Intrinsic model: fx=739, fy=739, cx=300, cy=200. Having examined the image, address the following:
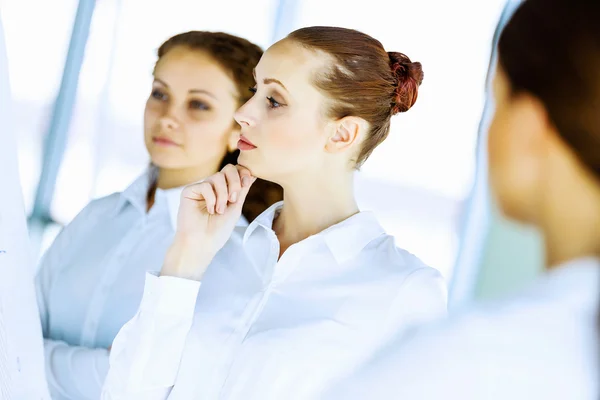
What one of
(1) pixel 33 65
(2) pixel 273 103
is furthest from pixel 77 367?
(1) pixel 33 65

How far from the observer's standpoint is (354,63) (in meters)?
1.39

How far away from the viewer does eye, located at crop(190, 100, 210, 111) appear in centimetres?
192

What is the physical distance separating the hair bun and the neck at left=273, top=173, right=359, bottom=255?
17 centimetres

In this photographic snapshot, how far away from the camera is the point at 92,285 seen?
1846 mm

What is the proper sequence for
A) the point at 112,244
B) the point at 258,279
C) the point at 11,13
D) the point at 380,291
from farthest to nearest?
the point at 11,13, the point at 112,244, the point at 258,279, the point at 380,291

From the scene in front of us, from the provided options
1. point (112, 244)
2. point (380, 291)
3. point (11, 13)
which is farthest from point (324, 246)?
point (11, 13)

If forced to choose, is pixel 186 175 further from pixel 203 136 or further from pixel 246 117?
pixel 246 117

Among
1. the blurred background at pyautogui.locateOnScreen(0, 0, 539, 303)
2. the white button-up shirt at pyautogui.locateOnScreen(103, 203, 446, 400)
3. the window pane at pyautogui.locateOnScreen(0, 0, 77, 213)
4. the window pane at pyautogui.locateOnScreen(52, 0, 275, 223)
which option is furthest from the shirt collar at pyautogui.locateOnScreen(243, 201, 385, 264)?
the window pane at pyautogui.locateOnScreen(0, 0, 77, 213)

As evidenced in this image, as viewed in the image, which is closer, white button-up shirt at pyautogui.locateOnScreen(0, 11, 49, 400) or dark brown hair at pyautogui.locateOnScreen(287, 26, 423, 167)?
white button-up shirt at pyautogui.locateOnScreen(0, 11, 49, 400)

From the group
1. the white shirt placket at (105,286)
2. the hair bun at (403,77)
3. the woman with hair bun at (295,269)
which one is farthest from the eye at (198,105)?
the hair bun at (403,77)

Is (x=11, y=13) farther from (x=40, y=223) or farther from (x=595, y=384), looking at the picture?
(x=595, y=384)

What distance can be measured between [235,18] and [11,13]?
108cm

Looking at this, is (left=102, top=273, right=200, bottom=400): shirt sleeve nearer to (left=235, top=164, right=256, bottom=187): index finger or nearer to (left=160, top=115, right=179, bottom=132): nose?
(left=235, top=164, right=256, bottom=187): index finger

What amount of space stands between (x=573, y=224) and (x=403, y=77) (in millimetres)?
863
